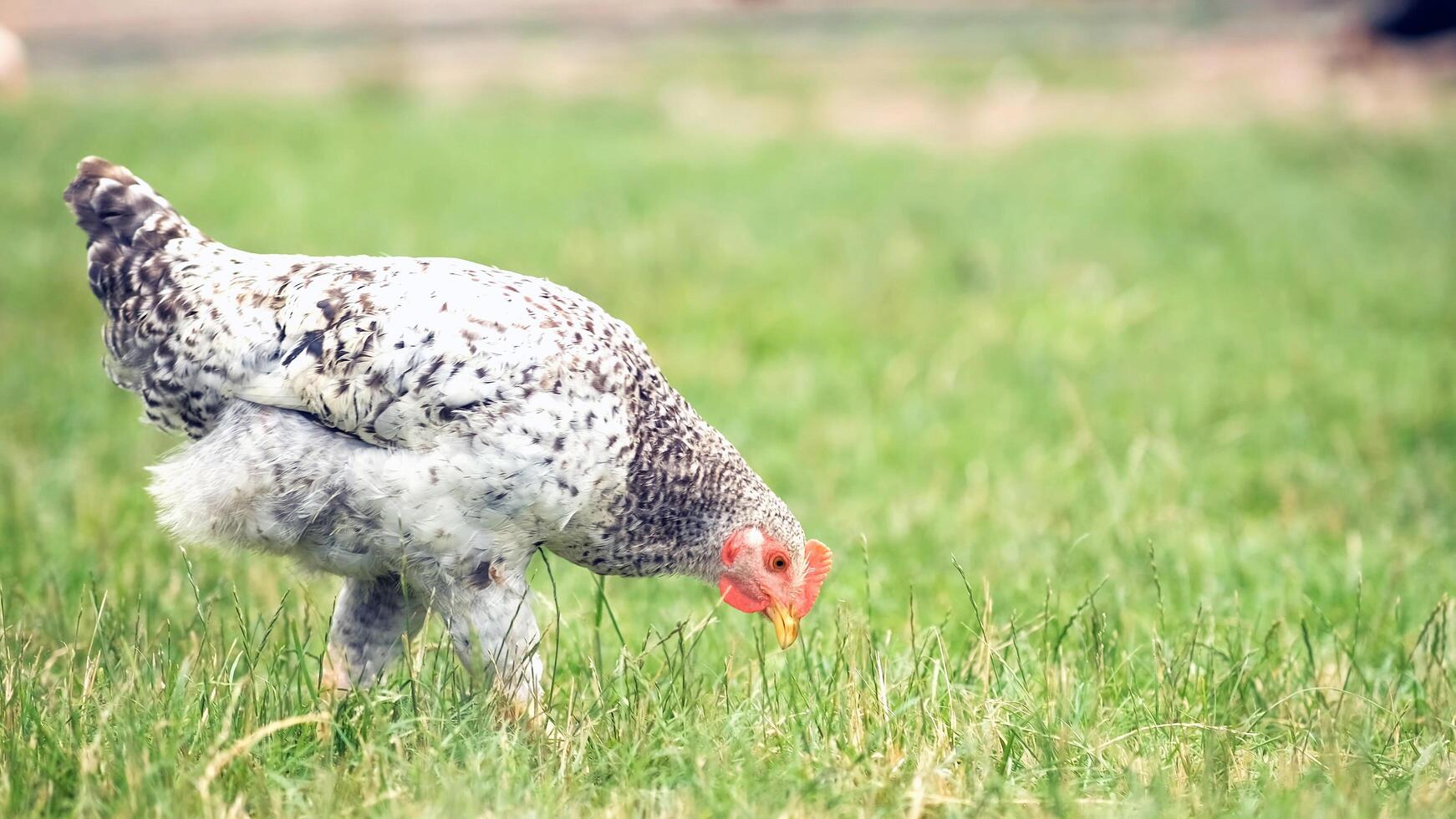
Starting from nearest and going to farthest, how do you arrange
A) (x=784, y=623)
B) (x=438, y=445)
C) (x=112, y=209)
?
(x=438, y=445) < (x=784, y=623) < (x=112, y=209)

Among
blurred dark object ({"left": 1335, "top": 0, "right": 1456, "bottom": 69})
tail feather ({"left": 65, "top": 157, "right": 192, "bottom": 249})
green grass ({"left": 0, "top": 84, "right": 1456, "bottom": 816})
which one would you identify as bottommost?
green grass ({"left": 0, "top": 84, "right": 1456, "bottom": 816})

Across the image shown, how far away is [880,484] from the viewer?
5840 mm

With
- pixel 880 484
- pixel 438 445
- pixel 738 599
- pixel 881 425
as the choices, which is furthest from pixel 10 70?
pixel 738 599

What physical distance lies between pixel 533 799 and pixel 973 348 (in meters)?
5.19

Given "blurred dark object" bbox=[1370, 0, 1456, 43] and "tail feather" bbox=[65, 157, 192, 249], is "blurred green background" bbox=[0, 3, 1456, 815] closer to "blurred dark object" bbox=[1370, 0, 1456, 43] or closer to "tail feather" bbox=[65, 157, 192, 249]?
"blurred dark object" bbox=[1370, 0, 1456, 43]

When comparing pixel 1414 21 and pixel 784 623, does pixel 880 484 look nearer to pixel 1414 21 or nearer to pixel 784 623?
pixel 784 623

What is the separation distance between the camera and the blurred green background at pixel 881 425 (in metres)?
2.94

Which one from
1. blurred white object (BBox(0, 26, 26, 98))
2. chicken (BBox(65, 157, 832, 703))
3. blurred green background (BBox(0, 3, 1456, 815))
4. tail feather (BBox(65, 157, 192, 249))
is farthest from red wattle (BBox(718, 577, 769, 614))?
blurred white object (BBox(0, 26, 26, 98))

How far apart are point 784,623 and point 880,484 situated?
97.0 inches

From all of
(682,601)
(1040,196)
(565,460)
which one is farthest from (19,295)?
(1040,196)

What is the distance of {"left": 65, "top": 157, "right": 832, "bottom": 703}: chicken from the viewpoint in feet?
10.0

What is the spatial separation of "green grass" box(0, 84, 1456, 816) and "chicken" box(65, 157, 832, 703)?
0.19m

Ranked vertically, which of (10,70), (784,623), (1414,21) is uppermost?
(10,70)

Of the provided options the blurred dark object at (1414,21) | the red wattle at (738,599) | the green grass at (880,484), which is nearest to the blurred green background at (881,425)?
the green grass at (880,484)
